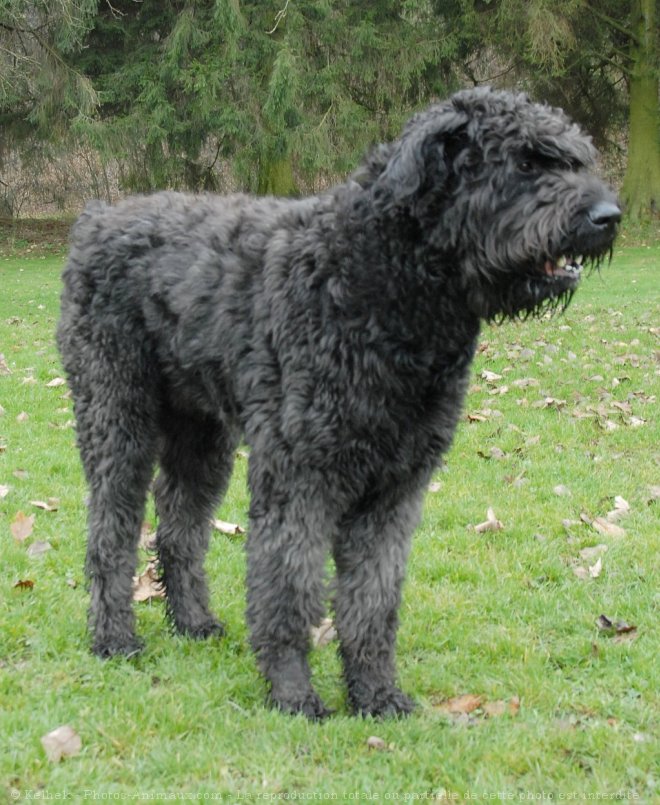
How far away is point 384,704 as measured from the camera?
3.63 m

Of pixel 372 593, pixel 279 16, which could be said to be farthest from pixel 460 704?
pixel 279 16

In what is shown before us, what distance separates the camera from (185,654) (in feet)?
13.5

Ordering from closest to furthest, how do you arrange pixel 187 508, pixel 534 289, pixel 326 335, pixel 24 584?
pixel 534 289 < pixel 326 335 < pixel 187 508 < pixel 24 584

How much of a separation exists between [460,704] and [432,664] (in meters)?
0.35

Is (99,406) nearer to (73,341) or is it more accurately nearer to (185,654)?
(73,341)

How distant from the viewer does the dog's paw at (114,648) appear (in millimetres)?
4020

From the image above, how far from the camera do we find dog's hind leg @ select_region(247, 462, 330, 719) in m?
3.47

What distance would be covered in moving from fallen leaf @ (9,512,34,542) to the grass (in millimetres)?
46

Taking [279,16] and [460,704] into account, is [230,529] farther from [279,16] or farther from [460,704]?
[279,16]

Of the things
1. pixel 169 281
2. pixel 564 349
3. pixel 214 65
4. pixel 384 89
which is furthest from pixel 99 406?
pixel 384 89

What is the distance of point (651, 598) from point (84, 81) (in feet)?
66.8

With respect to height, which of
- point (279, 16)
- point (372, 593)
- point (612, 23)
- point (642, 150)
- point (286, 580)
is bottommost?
point (372, 593)

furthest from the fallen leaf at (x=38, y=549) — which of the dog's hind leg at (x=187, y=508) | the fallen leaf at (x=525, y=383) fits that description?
the fallen leaf at (x=525, y=383)

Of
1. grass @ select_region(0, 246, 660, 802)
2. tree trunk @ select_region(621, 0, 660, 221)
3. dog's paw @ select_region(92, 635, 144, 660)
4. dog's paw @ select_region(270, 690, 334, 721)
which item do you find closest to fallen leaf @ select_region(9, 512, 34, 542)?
grass @ select_region(0, 246, 660, 802)
